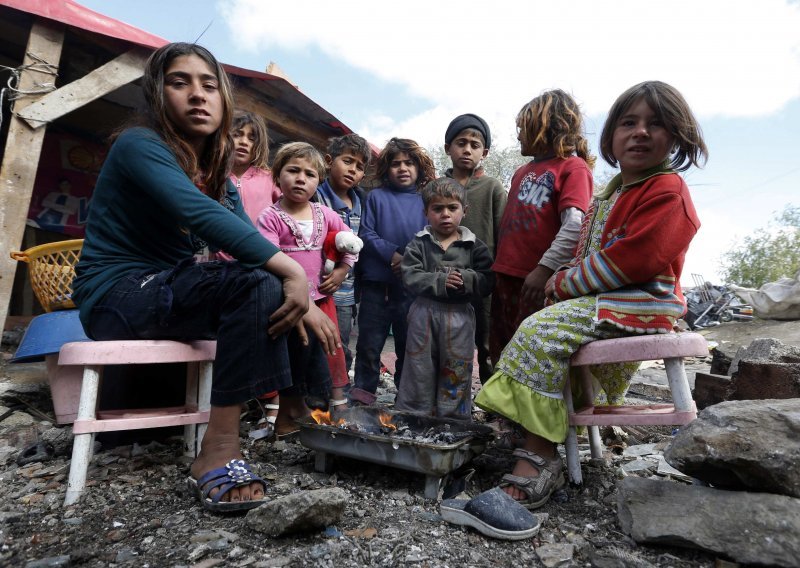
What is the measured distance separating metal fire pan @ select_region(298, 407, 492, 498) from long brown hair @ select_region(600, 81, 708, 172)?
1664 millimetres

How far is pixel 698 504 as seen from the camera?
167 centimetres

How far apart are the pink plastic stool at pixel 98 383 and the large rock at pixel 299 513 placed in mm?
767

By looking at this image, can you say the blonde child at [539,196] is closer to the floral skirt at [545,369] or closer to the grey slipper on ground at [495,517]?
the floral skirt at [545,369]

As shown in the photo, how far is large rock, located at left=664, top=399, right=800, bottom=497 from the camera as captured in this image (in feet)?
5.17

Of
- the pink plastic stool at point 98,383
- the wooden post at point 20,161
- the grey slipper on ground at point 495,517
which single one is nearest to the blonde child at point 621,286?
the grey slipper on ground at point 495,517

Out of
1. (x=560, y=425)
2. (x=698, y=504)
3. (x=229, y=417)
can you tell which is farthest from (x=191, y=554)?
(x=698, y=504)

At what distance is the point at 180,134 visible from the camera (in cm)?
229

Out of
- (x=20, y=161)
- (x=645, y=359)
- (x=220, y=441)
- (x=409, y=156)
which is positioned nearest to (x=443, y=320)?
(x=645, y=359)

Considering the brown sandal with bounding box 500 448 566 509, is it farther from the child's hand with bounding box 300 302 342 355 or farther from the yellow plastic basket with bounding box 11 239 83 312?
the yellow plastic basket with bounding box 11 239 83 312

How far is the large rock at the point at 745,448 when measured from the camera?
1576 mm

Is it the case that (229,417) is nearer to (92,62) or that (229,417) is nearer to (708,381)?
(708,381)

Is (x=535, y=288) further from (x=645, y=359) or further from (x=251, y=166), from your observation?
(x=251, y=166)

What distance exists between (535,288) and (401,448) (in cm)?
139

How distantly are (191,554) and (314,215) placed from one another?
7.78 feet
